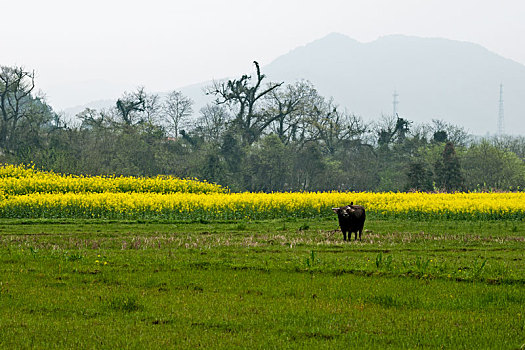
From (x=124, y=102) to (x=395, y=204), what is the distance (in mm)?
51151

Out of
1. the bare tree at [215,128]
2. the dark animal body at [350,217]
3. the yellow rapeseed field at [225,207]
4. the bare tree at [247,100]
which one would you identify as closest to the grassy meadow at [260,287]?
the dark animal body at [350,217]

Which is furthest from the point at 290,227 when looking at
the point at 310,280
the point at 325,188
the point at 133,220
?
the point at 325,188

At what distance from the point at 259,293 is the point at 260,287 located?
0.45 meters

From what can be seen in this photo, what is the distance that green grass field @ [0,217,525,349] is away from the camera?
823 centimetres

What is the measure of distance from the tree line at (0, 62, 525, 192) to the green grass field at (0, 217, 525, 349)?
3738 centimetres

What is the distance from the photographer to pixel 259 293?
36.2ft

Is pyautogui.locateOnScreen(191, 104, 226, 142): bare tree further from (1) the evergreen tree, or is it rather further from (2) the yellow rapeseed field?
(2) the yellow rapeseed field

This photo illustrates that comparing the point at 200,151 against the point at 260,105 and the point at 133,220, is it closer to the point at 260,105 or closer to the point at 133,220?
the point at 260,105

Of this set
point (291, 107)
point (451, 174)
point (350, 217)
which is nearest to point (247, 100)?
point (291, 107)

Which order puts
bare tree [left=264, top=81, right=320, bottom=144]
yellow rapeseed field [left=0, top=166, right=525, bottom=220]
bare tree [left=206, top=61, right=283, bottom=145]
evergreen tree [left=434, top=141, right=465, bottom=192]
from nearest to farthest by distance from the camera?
yellow rapeseed field [left=0, top=166, right=525, bottom=220]
evergreen tree [left=434, top=141, right=465, bottom=192]
bare tree [left=206, top=61, right=283, bottom=145]
bare tree [left=264, top=81, right=320, bottom=144]

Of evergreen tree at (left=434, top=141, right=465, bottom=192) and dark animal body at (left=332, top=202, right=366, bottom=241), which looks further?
evergreen tree at (left=434, top=141, right=465, bottom=192)

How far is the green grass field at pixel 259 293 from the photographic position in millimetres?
8227

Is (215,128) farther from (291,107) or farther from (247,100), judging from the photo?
(291,107)

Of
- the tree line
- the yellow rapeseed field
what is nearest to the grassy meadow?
the yellow rapeseed field
